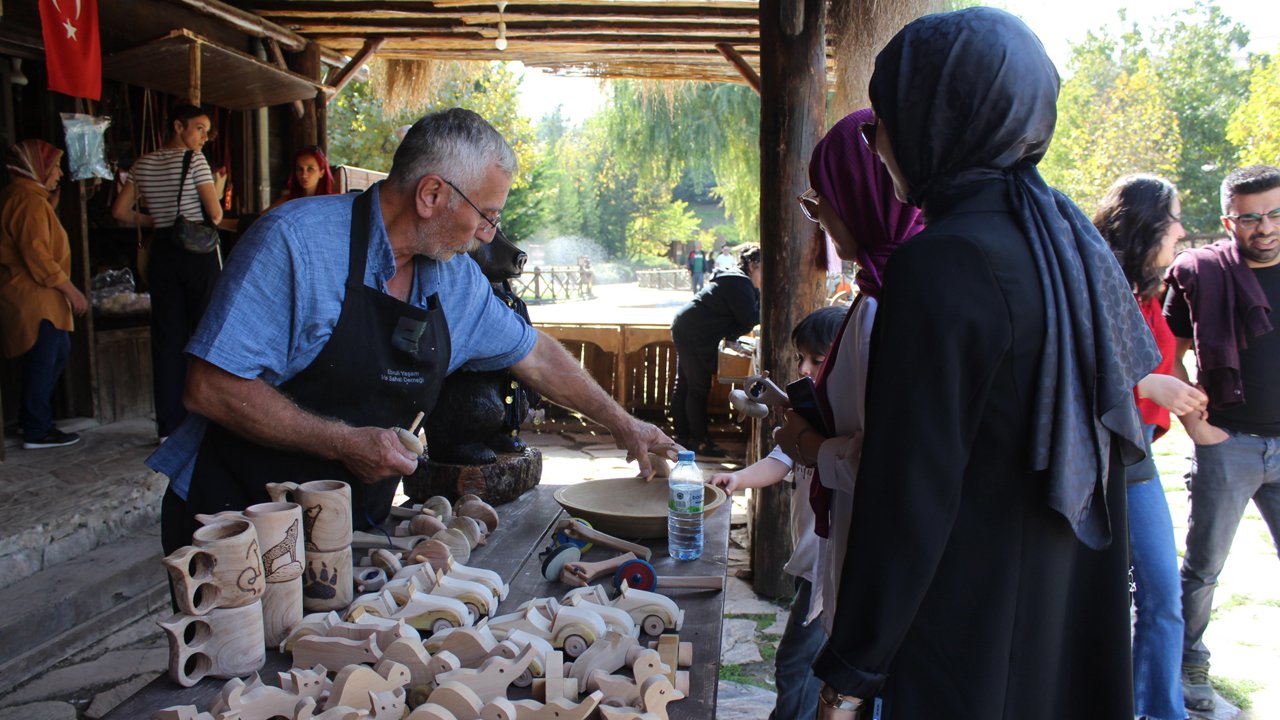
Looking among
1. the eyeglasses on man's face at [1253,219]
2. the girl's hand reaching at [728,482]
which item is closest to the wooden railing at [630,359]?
the eyeglasses on man's face at [1253,219]

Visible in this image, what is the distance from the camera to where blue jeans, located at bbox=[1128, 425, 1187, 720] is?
9.36ft

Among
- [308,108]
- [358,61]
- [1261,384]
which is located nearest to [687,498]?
[1261,384]

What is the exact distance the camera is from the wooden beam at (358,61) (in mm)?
6758

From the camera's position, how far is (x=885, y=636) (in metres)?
1.21

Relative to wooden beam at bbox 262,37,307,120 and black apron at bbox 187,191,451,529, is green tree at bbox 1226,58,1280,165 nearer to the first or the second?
wooden beam at bbox 262,37,307,120

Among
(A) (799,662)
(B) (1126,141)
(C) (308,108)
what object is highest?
(B) (1126,141)

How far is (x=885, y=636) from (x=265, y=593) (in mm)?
1075

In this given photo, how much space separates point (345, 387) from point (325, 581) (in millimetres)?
514

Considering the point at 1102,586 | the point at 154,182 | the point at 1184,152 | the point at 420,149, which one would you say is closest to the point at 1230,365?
the point at 1102,586

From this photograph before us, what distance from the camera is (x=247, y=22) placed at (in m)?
5.82

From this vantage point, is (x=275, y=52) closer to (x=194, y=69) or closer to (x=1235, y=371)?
(x=194, y=69)

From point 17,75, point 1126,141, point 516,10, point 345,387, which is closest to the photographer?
point 345,387

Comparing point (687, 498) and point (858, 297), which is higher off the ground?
point (858, 297)

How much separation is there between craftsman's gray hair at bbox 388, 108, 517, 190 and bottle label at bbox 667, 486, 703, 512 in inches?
36.0
